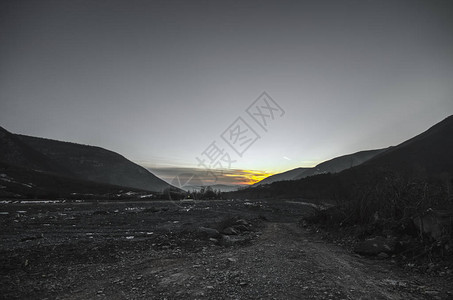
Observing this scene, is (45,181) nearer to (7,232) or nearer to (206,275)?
(7,232)

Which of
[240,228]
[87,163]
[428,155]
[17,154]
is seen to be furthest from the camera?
[87,163]

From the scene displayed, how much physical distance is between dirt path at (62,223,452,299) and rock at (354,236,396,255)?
0.45 meters

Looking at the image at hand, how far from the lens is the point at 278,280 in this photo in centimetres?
467

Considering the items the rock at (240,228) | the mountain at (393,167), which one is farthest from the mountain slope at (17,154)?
the rock at (240,228)

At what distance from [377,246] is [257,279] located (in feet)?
15.0

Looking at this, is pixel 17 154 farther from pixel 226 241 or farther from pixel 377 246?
pixel 377 246

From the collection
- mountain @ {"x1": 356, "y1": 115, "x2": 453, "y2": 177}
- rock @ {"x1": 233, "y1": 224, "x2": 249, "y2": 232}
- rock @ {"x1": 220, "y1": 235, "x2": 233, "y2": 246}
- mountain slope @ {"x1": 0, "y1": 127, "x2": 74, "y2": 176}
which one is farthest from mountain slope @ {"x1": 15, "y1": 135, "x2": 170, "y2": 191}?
rock @ {"x1": 220, "y1": 235, "x2": 233, "y2": 246}

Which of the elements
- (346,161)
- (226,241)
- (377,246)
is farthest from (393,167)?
(346,161)

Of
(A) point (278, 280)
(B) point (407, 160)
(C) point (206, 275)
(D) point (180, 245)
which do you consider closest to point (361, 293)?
(A) point (278, 280)

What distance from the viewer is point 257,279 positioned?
4.74 metres

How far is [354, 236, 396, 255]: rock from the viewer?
6687mm

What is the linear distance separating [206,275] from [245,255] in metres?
1.99

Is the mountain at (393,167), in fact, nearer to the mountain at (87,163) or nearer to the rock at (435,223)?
the rock at (435,223)

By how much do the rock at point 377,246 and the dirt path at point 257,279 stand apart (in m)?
0.45
